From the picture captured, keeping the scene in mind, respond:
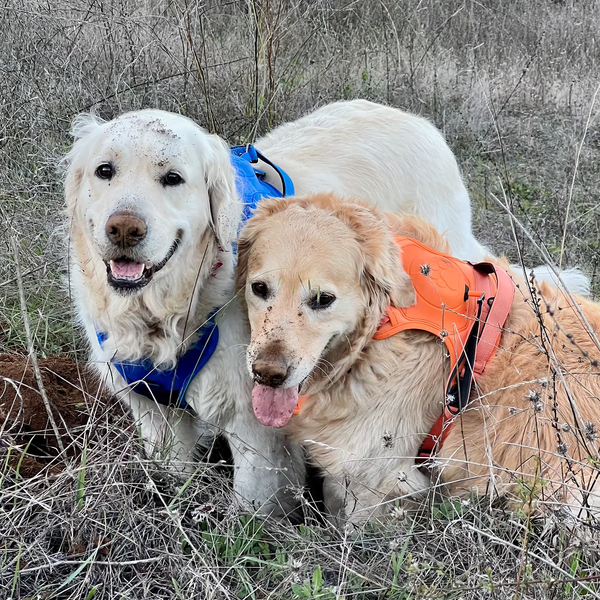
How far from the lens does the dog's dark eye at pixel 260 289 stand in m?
2.38

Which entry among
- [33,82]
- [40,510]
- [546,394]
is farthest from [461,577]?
[33,82]

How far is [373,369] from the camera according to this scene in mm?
2533

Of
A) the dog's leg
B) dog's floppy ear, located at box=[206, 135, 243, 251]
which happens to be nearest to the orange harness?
the dog's leg

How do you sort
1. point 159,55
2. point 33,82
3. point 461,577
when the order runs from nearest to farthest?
point 461,577 < point 33,82 < point 159,55

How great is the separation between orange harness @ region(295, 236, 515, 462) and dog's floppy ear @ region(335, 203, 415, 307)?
0.07 meters

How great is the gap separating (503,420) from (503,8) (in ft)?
25.6

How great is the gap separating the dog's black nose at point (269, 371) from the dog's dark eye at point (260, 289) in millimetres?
283

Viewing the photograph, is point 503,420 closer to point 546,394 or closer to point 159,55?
point 546,394

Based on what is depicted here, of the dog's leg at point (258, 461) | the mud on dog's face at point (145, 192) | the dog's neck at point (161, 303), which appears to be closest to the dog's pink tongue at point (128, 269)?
the mud on dog's face at point (145, 192)

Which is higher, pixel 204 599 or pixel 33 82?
pixel 33 82

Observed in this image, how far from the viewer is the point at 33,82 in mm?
4926

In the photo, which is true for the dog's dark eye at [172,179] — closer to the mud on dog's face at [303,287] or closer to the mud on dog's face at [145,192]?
the mud on dog's face at [145,192]

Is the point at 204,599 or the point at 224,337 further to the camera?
the point at 224,337

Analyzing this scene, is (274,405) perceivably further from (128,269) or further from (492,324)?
(492,324)
